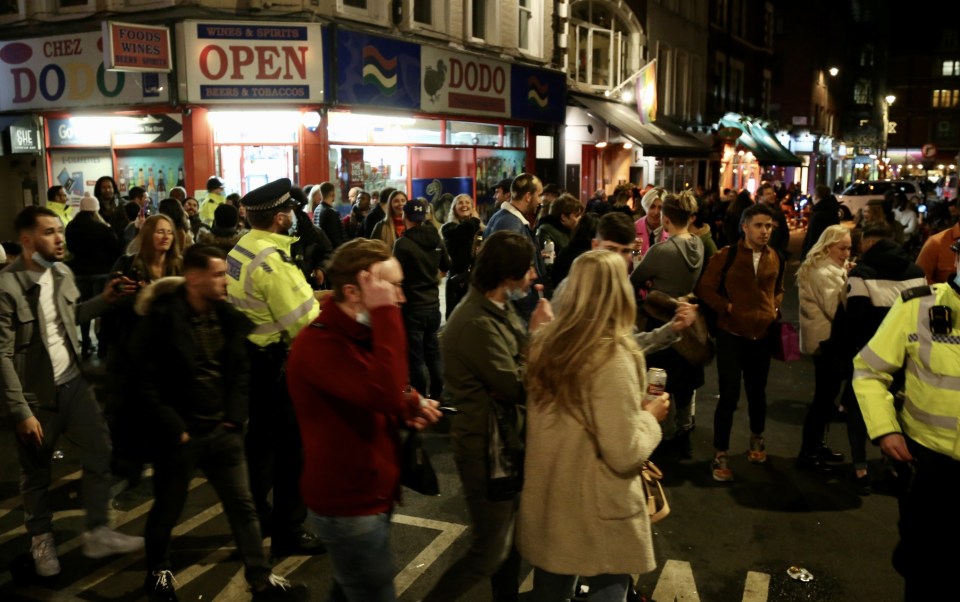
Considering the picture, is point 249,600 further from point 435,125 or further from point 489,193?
point 489,193

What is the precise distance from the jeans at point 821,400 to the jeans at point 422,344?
10.5 ft

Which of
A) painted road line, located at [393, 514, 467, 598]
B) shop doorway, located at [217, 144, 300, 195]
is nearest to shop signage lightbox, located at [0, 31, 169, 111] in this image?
shop doorway, located at [217, 144, 300, 195]

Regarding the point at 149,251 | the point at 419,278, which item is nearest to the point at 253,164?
the point at 419,278

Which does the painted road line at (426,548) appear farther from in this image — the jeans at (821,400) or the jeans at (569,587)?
the jeans at (821,400)

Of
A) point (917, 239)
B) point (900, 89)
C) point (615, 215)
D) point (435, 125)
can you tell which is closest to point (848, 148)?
point (900, 89)

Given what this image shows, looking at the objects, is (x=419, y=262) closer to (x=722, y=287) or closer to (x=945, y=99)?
(x=722, y=287)

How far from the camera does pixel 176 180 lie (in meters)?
14.2

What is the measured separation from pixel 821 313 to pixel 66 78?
14.0 metres

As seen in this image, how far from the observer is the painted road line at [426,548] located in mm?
4496

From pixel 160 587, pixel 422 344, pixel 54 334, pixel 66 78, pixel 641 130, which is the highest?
pixel 66 78

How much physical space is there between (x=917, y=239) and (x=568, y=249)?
560 inches

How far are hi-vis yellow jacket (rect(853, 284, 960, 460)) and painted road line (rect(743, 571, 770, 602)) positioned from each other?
143 cm

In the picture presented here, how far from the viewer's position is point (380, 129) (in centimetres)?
1554

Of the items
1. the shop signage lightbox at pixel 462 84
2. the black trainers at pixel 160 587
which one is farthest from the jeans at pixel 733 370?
the shop signage lightbox at pixel 462 84
